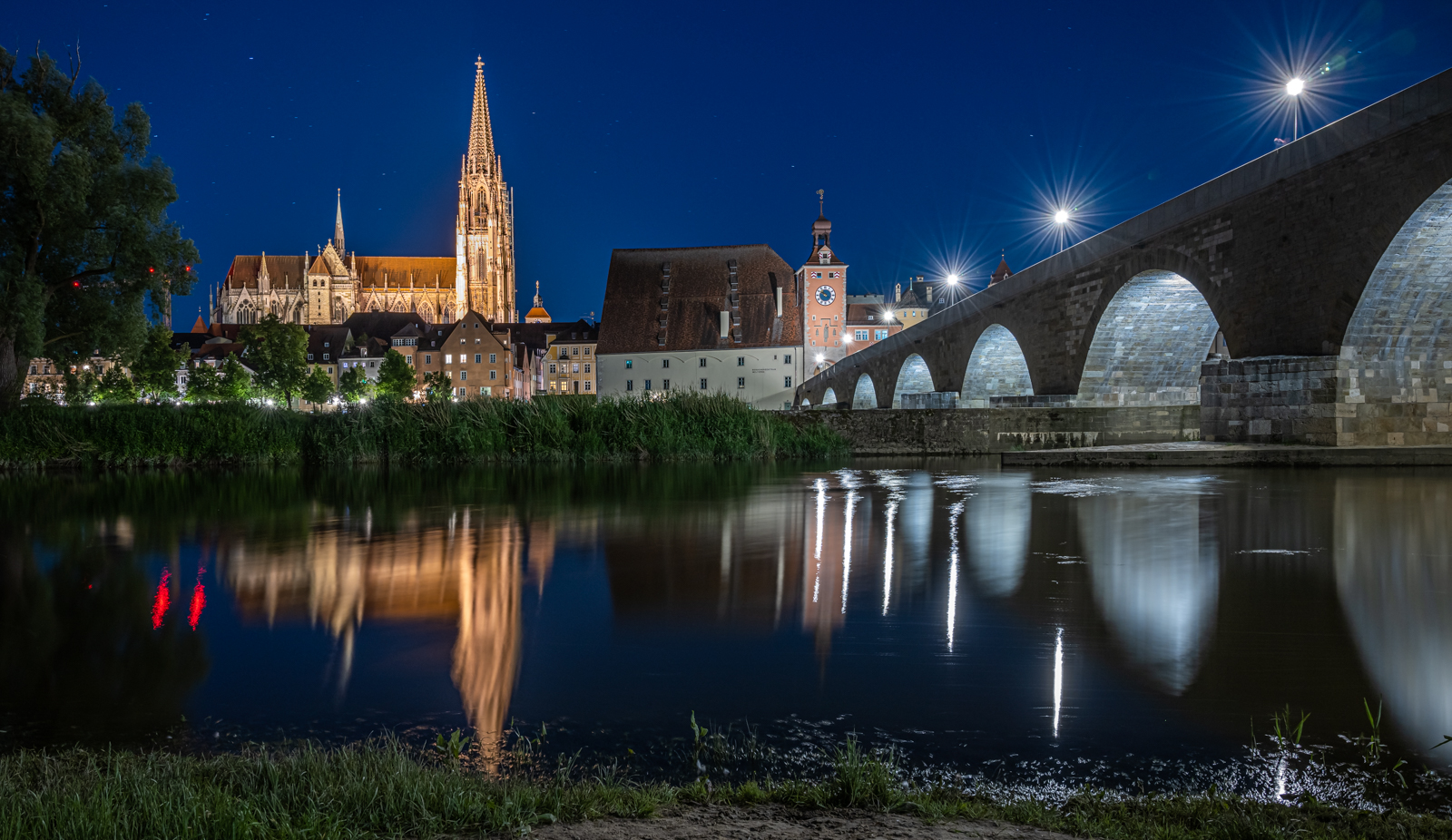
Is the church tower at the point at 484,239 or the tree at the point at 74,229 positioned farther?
the church tower at the point at 484,239

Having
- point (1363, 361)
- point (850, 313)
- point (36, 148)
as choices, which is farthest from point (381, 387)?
point (1363, 361)

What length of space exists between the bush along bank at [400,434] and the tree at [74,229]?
10.5 ft

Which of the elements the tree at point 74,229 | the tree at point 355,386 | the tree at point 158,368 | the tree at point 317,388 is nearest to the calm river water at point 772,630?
the tree at point 74,229

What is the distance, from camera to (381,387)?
7862 centimetres

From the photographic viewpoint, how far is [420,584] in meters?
5.42

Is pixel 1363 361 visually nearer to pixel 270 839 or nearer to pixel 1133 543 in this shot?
pixel 1133 543

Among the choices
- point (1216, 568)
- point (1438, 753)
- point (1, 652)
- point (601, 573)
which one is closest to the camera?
point (1438, 753)

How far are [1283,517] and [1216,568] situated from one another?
3.19 meters

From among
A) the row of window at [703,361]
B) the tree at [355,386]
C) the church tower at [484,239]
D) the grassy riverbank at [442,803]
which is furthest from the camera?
the church tower at [484,239]

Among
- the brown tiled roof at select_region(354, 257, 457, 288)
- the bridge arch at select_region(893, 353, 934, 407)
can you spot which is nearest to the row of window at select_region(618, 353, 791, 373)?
the bridge arch at select_region(893, 353, 934, 407)

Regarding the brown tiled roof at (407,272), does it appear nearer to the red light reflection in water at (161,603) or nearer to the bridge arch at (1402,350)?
the bridge arch at (1402,350)

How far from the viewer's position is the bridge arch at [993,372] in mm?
32219

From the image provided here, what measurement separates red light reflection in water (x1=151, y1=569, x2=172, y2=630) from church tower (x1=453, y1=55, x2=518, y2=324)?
14011 centimetres

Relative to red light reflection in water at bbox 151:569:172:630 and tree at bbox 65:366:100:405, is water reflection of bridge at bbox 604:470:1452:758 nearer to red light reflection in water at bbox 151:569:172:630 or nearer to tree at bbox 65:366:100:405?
red light reflection in water at bbox 151:569:172:630
